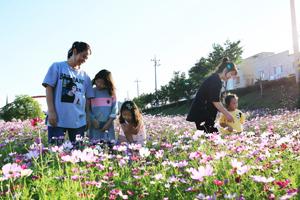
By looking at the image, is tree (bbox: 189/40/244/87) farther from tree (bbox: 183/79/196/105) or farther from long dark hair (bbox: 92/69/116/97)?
long dark hair (bbox: 92/69/116/97)

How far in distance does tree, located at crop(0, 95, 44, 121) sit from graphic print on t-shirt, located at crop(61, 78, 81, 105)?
39.6 feet

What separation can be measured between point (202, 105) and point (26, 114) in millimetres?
12896

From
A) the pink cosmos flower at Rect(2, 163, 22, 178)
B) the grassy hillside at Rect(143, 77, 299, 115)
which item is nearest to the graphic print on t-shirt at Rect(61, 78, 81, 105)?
the pink cosmos flower at Rect(2, 163, 22, 178)

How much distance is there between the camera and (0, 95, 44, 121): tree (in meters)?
13.7

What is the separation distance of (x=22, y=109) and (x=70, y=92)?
12466 millimetres

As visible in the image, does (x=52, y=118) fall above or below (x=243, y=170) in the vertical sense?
above

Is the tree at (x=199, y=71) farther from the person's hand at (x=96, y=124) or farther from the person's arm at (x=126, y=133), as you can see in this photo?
the person's hand at (x=96, y=124)

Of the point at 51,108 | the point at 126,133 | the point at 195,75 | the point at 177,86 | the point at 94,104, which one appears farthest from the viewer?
the point at 177,86

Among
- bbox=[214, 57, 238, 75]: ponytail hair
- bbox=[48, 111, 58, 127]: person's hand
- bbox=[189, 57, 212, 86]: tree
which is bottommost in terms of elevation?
bbox=[48, 111, 58, 127]: person's hand

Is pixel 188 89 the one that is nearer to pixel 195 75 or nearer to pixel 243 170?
pixel 195 75

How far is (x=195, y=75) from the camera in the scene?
1104 inches

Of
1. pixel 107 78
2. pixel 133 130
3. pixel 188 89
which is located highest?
pixel 188 89

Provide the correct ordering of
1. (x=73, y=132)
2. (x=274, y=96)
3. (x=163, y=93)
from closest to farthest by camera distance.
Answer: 1. (x=73, y=132)
2. (x=274, y=96)
3. (x=163, y=93)

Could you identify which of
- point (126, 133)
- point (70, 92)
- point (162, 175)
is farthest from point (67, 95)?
point (162, 175)
